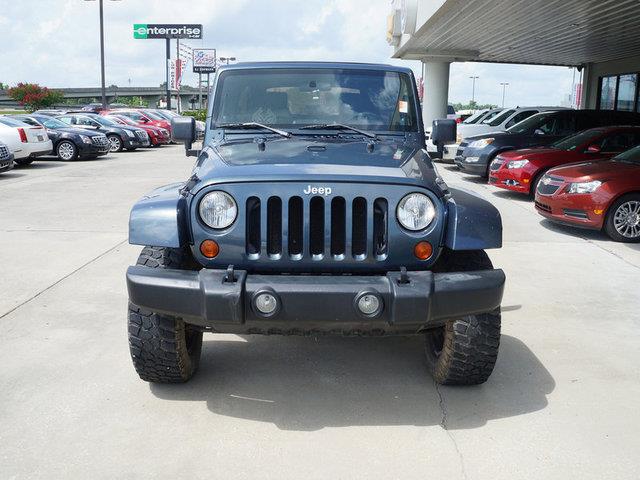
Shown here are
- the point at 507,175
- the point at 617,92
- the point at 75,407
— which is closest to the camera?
the point at 75,407

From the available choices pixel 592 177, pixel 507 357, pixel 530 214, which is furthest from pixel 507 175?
pixel 507 357

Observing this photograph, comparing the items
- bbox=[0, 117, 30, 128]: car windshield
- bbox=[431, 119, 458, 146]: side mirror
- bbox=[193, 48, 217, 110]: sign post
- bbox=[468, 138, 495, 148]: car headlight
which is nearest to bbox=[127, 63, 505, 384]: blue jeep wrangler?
bbox=[431, 119, 458, 146]: side mirror

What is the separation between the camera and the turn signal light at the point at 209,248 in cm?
352

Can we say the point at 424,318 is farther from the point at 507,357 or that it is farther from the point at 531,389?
the point at 507,357

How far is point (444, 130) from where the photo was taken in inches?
211

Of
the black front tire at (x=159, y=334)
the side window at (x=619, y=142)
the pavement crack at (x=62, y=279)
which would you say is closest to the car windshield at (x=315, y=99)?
the black front tire at (x=159, y=334)

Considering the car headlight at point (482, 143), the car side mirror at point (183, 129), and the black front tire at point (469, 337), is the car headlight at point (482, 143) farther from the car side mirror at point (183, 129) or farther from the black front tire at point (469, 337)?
the black front tire at point (469, 337)

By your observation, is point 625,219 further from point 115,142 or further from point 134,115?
point 134,115

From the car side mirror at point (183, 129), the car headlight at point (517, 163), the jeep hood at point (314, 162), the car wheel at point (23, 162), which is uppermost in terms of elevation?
the car side mirror at point (183, 129)

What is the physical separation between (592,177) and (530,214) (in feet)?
6.74

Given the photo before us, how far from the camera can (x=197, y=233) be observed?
3.55 metres

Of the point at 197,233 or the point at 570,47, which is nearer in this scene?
the point at 197,233

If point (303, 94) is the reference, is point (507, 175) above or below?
below

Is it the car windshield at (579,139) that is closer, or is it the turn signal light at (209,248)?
the turn signal light at (209,248)
